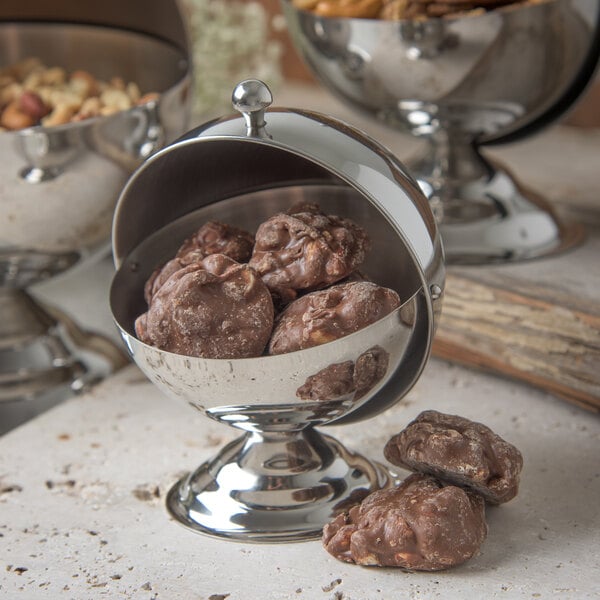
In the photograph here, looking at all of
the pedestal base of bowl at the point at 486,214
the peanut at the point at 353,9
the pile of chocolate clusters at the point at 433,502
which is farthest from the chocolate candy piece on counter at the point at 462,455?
the peanut at the point at 353,9

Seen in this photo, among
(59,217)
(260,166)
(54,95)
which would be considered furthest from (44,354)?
(260,166)

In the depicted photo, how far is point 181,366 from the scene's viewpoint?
2.30 feet

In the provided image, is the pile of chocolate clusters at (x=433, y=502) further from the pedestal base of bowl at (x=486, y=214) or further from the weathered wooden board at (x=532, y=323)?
the pedestal base of bowl at (x=486, y=214)

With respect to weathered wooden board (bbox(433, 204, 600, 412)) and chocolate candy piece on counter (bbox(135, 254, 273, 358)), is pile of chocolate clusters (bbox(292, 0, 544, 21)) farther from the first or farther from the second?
chocolate candy piece on counter (bbox(135, 254, 273, 358))

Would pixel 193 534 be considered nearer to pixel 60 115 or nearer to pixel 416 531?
pixel 416 531

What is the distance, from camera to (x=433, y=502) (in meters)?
0.69

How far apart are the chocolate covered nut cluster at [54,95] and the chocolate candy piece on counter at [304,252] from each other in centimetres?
40

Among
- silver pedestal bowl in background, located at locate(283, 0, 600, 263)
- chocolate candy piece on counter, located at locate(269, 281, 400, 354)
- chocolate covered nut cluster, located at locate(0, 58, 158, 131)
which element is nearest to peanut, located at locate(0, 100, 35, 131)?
chocolate covered nut cluster, located at locate(0, 58, 158, 131)

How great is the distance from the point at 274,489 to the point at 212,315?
156mm

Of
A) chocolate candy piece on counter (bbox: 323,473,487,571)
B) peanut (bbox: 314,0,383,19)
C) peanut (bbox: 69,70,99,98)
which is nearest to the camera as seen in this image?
chocolate candy piece on counter (bbox: 323,473,487,571)

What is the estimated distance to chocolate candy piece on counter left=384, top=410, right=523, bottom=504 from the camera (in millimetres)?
715

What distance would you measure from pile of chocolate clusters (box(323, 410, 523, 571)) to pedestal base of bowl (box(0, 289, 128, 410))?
0.42m

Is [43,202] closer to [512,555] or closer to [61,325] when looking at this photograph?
[61,325]

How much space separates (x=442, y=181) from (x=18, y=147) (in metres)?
0.44
